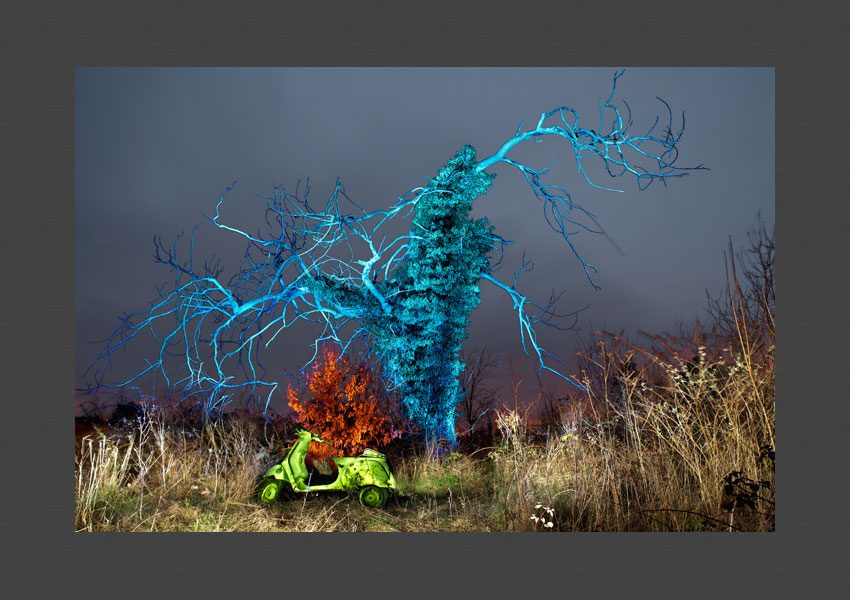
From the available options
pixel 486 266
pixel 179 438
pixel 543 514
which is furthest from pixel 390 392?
pixel 543 514

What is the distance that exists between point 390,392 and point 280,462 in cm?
199

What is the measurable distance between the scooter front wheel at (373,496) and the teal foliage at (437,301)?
1.58 metres

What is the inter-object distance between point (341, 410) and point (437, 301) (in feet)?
5.76

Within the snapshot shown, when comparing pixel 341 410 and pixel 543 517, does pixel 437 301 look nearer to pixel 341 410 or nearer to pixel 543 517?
pixel 341 410

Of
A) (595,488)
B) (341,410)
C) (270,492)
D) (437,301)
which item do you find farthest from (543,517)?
(341,410)

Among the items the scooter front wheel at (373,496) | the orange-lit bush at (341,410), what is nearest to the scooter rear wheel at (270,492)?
the scooter front wheel at (373,496)

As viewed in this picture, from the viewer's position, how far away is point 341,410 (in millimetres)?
8242

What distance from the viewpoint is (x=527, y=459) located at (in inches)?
287

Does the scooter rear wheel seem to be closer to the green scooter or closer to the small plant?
the green scooter

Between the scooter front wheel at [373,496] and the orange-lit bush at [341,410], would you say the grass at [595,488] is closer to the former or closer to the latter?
the scooter front wheel at [373,496]

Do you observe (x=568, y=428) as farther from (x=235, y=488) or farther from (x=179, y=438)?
(x=179, y=438)

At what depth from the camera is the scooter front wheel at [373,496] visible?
6551mm

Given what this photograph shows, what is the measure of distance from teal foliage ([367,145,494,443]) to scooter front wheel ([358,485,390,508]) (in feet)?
5.19

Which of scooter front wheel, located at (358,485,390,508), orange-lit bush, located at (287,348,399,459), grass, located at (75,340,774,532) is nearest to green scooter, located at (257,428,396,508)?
scooter front wheel, located at (358,485,390,508)
